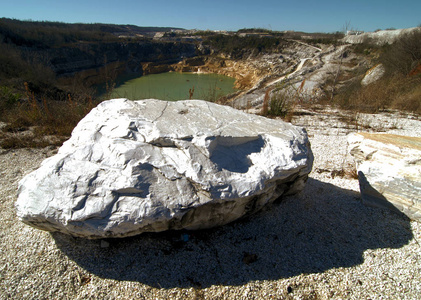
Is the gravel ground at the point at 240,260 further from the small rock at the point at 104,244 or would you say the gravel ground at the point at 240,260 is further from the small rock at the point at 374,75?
the small rock at the point at 374,75

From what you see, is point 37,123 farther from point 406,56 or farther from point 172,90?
point 406,56

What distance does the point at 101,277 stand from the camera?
172cm

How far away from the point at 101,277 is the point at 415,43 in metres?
12.3

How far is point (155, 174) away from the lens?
1753 mm

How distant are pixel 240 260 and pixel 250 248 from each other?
156 mm

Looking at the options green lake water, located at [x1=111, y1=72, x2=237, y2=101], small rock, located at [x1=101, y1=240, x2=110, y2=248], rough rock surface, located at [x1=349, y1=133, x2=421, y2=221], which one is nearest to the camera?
small rock, located at [x1=101, y1=240, x2=110, y2=248]

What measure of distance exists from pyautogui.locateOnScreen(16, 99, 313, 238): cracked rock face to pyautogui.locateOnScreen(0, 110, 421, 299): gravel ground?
0.26 metres

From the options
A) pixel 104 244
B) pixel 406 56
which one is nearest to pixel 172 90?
pixel 406 56

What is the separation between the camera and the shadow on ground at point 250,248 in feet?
5.82

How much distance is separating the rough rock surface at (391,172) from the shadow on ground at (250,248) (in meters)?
0.14

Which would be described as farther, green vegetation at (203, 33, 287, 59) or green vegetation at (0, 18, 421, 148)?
green vegetation at (203, 33, 287, 59)

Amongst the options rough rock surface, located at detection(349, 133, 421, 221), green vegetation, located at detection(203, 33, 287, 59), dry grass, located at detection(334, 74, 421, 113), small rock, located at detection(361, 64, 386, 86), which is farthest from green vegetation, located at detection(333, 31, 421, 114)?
green vegetation, located at detection(203, 33, 287, 59)

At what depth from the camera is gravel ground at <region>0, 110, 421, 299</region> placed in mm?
1664

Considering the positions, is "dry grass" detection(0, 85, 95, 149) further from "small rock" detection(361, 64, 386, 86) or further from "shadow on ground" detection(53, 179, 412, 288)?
"small rock" detection(361, 64, 386, 86)
